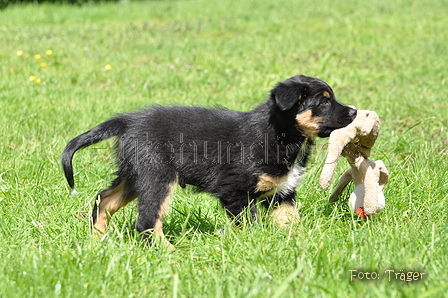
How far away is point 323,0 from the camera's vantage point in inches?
542

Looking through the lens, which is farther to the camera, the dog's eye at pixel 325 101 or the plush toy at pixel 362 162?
the dog's eye at pixel 325 101

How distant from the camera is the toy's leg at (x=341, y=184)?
10.7 ft

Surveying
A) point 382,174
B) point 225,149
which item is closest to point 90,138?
point 225,149

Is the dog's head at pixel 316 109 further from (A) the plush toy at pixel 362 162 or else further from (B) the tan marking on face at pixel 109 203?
(B) the tan marking on face at pixel 109 203

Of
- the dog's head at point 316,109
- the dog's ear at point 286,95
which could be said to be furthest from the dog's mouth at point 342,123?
the dog's ear at point 286,95

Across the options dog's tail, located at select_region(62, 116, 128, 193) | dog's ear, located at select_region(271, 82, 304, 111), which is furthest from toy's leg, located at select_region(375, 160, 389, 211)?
dog's tail, located at select_region(62, 116, 128, 193)

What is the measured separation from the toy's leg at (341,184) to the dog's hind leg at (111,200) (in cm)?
129

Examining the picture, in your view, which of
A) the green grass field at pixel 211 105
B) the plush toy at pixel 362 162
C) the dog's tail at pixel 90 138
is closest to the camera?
the green grass field at pixel 211 105

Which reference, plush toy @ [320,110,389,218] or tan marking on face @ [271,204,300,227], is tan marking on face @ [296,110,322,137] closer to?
plush toy @ [320,110,389,218]

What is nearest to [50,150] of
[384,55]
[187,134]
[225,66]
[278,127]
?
[187,134]

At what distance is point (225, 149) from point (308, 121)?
543 mm

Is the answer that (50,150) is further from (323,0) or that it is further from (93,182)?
(323,0)

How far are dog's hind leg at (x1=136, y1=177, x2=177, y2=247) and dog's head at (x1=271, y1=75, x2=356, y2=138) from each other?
87 centimetres

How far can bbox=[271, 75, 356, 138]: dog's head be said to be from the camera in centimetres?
311
